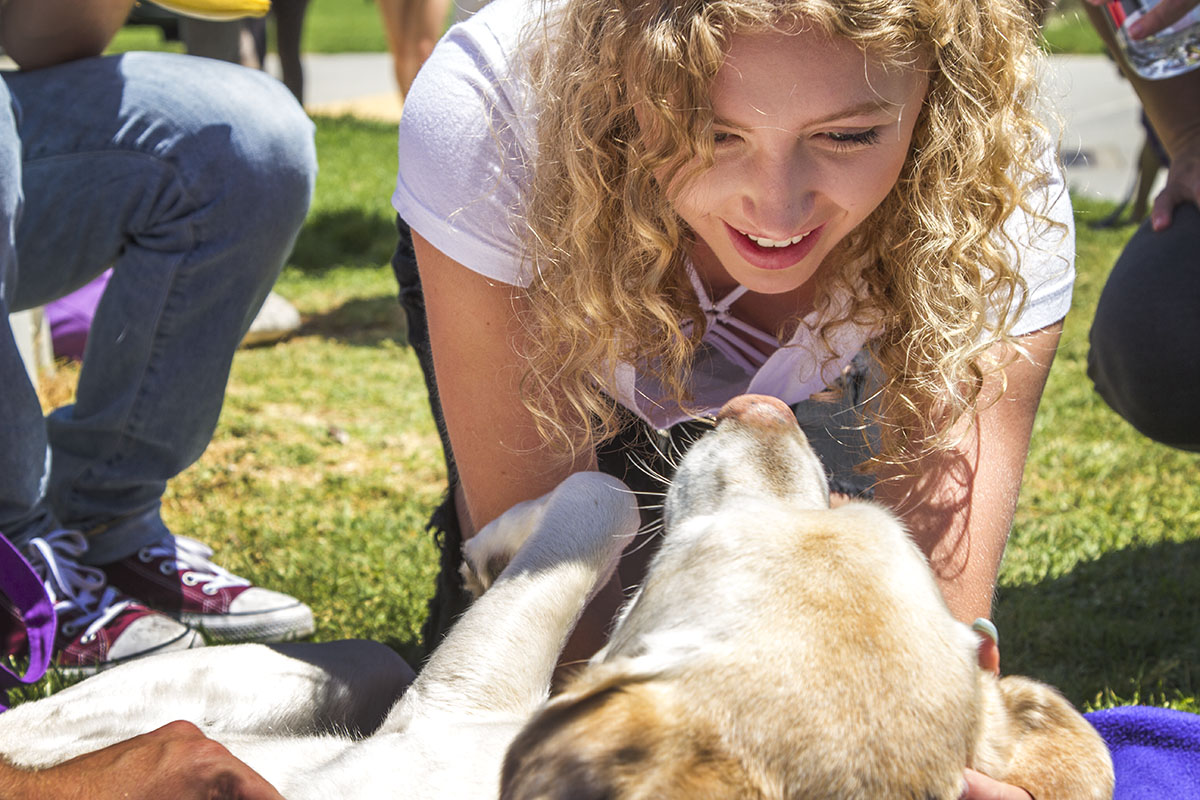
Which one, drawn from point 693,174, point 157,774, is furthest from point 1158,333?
point 157,774

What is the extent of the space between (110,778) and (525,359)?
125 cm

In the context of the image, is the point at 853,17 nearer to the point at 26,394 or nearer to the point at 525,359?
the point at 525,359

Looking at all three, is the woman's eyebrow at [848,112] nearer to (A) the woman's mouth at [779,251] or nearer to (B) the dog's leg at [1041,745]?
(A) the woman's mouth at [779,251]

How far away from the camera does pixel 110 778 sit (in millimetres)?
1948

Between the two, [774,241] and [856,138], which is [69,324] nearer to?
[774,241]

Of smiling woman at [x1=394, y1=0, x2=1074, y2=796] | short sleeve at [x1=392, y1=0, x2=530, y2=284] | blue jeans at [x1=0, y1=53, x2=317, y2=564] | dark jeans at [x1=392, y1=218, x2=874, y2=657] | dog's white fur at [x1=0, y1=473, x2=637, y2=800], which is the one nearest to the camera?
dog's white fur at [x1=0, y1=473, x2=637, y2=800]

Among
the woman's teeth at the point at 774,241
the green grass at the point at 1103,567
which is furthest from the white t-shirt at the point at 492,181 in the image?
the green grass at the point at 1103,567

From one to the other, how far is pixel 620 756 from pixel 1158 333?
243cm

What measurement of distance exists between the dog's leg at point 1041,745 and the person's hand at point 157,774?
4.03ft

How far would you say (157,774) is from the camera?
6.33ft

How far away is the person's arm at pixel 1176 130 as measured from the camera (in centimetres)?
342

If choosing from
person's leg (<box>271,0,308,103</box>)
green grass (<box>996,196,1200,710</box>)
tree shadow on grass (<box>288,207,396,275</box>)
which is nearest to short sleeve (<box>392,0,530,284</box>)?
green grass (<box>996,196,1200,710</box>)

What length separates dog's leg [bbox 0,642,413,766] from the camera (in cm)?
232

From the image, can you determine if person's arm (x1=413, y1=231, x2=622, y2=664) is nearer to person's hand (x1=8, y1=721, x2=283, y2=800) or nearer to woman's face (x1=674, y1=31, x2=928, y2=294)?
woman's face (x1=674, y1=31, x2=928, y2=294)
